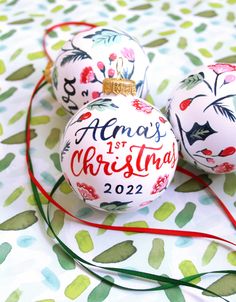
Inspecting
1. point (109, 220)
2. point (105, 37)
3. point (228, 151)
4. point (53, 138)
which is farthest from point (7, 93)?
point (228, 151)

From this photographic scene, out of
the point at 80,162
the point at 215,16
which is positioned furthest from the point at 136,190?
the point at 215,16

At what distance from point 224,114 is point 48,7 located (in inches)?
27.7

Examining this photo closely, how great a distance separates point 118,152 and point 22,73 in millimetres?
464

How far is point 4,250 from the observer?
2.40 ft

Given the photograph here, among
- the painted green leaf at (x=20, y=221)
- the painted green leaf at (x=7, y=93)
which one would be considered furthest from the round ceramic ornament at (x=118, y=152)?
the painted green leaf at (x=7, y=93)

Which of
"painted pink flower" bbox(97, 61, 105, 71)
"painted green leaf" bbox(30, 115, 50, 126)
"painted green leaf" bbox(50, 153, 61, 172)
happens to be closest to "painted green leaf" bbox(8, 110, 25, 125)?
"painted green leaf" bbox(30, 115, 50, 126)

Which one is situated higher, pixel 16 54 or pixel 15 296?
pixel 16 54

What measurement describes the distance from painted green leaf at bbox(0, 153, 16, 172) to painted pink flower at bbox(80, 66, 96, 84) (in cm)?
19

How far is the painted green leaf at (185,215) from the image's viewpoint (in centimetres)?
78

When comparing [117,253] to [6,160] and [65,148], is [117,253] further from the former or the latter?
[6,160]

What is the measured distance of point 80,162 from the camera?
0.70 metres

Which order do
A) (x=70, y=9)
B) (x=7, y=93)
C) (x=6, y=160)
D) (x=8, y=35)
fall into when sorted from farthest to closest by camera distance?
(x=70, y=9)
(x=8, y=35)
(x=7, y=93)
(x=6, y=160)

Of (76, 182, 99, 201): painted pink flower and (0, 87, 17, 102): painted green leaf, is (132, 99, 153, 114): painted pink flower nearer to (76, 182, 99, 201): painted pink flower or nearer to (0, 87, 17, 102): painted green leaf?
(76, 182, 99, 201): painted pink flower

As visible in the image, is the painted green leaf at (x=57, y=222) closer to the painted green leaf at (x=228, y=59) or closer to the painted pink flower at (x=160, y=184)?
the painted pink flower at (x=160, y=184)
